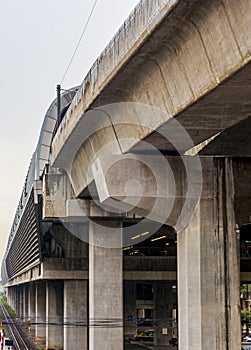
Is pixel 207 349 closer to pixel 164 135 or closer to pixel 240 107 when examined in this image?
pixel 164 135

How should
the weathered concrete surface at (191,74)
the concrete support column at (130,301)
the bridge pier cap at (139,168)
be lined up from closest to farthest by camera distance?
the weathered concrete surface at (191,74) → the bridge pier cap at (139,168) → the concrete support column at (130,301)

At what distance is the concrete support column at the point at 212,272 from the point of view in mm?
21422

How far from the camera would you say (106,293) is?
35.7 metres

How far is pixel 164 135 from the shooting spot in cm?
1912

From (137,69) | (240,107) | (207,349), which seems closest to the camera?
(240,107)

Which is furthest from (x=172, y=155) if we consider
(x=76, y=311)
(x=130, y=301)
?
(x=130, y=301)

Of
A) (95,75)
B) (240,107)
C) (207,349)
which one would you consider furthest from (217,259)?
(240,107)

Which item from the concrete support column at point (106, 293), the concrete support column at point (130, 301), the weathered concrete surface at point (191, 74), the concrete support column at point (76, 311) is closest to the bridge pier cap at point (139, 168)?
A: the weathered concrete surface at point (191, 74)

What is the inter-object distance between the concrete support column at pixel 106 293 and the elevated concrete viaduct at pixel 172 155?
44 millimetres

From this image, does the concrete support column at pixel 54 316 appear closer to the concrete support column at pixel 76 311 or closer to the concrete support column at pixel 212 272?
the concrete support column at pixel 76 311

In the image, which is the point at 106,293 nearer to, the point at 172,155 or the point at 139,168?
the point at 139,168

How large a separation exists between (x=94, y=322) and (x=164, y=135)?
57.4 feet

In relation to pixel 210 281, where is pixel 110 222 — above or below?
above

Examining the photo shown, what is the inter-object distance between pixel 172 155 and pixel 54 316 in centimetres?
4281
